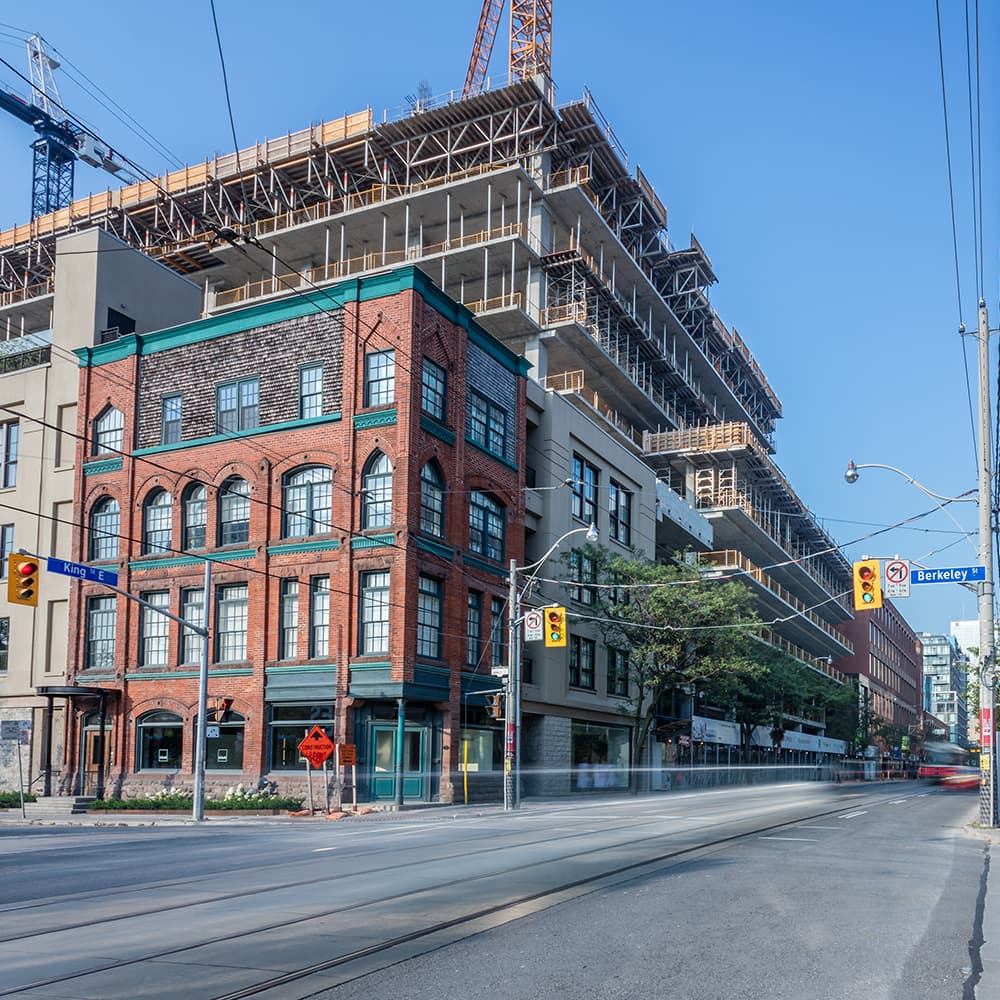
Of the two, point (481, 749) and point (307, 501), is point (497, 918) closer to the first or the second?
point (307, 501)

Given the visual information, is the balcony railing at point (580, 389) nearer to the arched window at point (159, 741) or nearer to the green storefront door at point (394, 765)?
the green storefront door at point (394, 765)

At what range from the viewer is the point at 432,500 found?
134 feet

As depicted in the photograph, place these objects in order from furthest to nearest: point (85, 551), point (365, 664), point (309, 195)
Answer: point (309, 195) → point (85, 551) → point (365, 664)

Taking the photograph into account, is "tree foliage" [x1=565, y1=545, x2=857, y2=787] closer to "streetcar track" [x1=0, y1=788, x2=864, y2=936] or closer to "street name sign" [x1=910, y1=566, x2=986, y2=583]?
"street name sign" [x1=910, y1=566, x2=986, y2=583]

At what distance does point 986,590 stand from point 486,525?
65.4 ft

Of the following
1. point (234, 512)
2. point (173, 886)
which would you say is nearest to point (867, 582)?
point (173, 886)

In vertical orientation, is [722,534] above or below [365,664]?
above

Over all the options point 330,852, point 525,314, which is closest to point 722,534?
point 525,314

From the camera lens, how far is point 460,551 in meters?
41.6

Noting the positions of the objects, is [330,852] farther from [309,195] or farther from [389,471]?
[309,195]

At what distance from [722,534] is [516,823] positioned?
5757 centimetres

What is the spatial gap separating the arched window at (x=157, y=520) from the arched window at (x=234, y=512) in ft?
7.94

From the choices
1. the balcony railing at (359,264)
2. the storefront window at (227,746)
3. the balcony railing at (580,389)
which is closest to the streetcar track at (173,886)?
the storefront window at (227,746)

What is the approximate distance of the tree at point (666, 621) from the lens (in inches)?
1948
